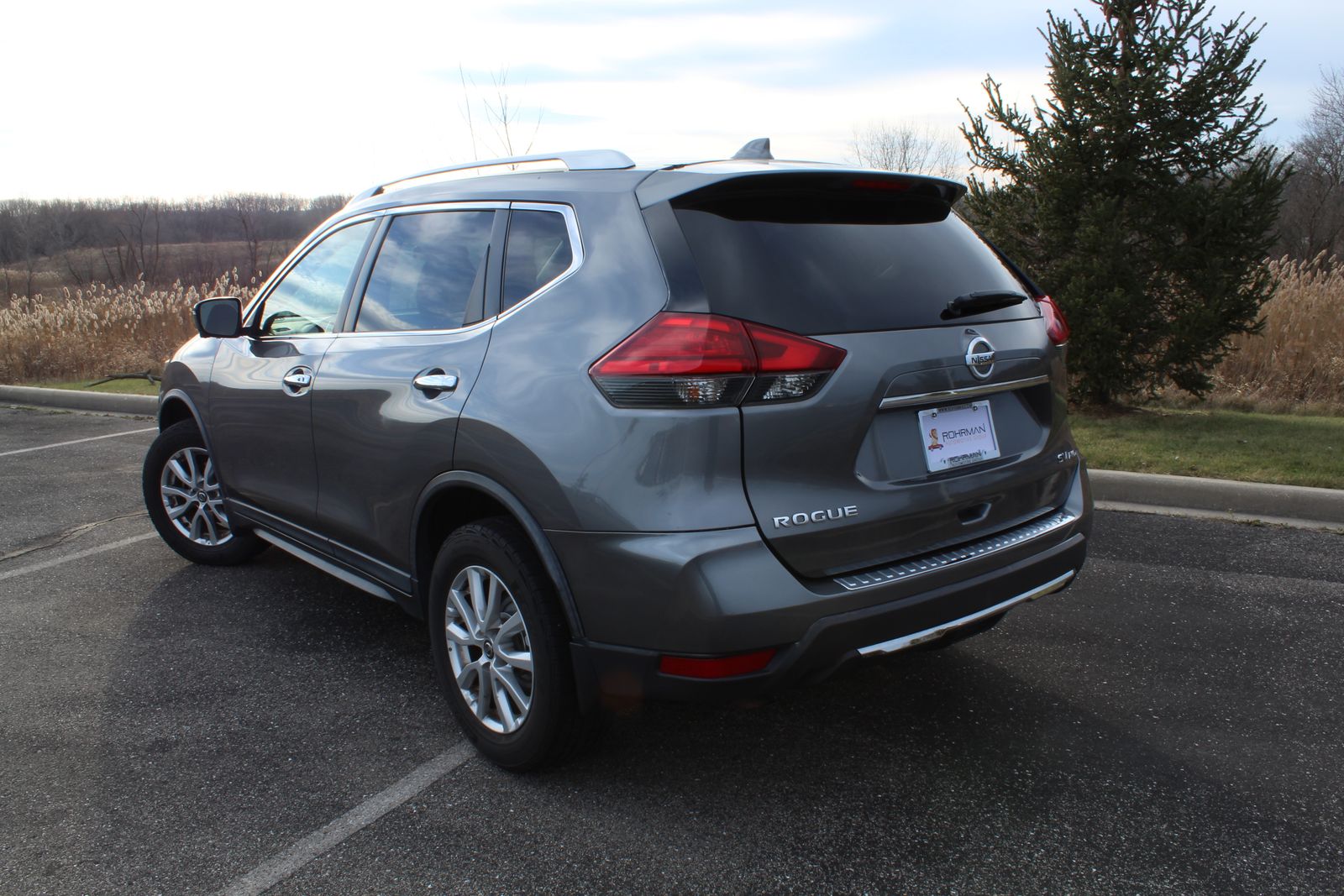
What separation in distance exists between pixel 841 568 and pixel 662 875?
2.88ft

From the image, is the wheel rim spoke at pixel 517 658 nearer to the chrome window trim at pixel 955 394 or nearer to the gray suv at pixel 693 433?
the gray suv at pixel 693 433

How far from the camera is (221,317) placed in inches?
166

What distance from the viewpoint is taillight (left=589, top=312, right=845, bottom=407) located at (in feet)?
7.97

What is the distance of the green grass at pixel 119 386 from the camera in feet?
39.1

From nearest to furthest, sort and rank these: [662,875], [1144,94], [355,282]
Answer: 1. [662,875]
2. [355,282]
3. [1144,94]

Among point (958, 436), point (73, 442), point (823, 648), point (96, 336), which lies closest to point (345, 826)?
point (823, 648)

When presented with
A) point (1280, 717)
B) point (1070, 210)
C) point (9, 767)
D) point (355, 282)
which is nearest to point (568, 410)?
point (355, 282)

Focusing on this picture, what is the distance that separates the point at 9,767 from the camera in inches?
122

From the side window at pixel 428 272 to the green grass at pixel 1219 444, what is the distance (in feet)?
15.4

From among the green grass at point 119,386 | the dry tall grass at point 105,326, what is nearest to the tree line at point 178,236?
the dry tall grass at point 105,326

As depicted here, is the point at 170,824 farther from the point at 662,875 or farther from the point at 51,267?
the point at 51,267

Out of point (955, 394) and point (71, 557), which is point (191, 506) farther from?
point (955, 394)

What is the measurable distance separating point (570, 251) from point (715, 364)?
661 mm

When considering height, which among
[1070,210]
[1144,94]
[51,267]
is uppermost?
[1144,94]
